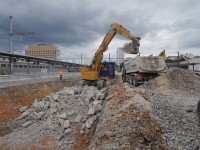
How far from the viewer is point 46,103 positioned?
38.9 feet

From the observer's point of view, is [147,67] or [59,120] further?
[147,67]

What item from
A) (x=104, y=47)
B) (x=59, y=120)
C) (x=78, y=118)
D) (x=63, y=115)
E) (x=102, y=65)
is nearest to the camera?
(x=78, y=118)

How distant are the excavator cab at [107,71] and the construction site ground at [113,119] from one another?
60 centimetres

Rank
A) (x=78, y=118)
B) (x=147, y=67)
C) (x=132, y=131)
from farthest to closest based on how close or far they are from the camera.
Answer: (x=147, y=67), (x=78, y=118), (x=132, y=131)

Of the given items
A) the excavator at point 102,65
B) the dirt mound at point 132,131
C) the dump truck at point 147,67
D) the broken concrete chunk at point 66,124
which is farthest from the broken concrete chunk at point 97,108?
the dump truck at point 147,67

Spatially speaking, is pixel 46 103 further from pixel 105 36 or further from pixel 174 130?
pixel 174 130

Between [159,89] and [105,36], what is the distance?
6260 millimetres

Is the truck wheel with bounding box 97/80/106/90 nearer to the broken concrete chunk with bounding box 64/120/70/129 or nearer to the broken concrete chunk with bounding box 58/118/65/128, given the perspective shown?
the broken concrete chunk with bounding box 58/118/65/128

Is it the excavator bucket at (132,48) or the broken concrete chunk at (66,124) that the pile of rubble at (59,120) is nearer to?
the broken concrete chunk at (66,124)

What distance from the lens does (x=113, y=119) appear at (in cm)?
582

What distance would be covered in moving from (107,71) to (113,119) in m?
8.62

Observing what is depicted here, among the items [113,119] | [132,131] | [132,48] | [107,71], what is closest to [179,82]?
[132,48]

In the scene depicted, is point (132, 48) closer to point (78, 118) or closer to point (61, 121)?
point (78, 118)

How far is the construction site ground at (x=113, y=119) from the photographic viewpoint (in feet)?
15.5
